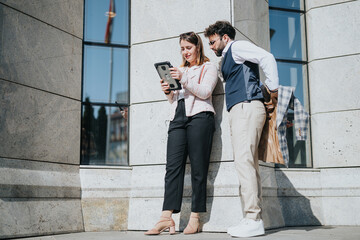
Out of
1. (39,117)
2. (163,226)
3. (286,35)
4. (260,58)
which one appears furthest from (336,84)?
(39,117)

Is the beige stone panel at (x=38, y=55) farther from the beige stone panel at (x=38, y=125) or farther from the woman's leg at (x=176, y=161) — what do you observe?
the woman's leg at (x=176, y=161)

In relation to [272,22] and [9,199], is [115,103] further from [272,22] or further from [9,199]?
[272,22]

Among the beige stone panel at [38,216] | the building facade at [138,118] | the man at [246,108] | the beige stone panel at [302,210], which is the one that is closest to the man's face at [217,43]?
the man at [246,108]

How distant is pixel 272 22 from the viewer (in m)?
7.20

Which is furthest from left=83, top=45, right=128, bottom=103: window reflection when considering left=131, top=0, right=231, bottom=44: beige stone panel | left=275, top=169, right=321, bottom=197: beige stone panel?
left=275, top=169, right=321, bottom=197: beige stone panel

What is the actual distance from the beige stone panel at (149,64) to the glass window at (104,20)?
49cm

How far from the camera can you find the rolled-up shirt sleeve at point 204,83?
17.7 feet

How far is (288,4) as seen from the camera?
23.9 ft

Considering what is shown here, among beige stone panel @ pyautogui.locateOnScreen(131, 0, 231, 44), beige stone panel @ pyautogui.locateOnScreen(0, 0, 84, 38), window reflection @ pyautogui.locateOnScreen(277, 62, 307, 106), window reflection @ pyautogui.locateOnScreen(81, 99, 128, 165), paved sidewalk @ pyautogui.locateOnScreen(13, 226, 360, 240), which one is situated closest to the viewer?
paved sidewalk @ pyautogui.locateOnScreen(13, 226, 360, 240)

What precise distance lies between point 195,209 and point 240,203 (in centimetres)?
56

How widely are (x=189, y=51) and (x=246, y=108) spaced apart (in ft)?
3.78

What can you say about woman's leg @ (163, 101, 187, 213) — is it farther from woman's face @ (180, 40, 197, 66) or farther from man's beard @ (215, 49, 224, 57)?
man's beard @ (215, 49, 224, 57)

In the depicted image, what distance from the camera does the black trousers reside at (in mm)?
5477

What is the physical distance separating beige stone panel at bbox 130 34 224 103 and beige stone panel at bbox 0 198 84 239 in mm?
1734
